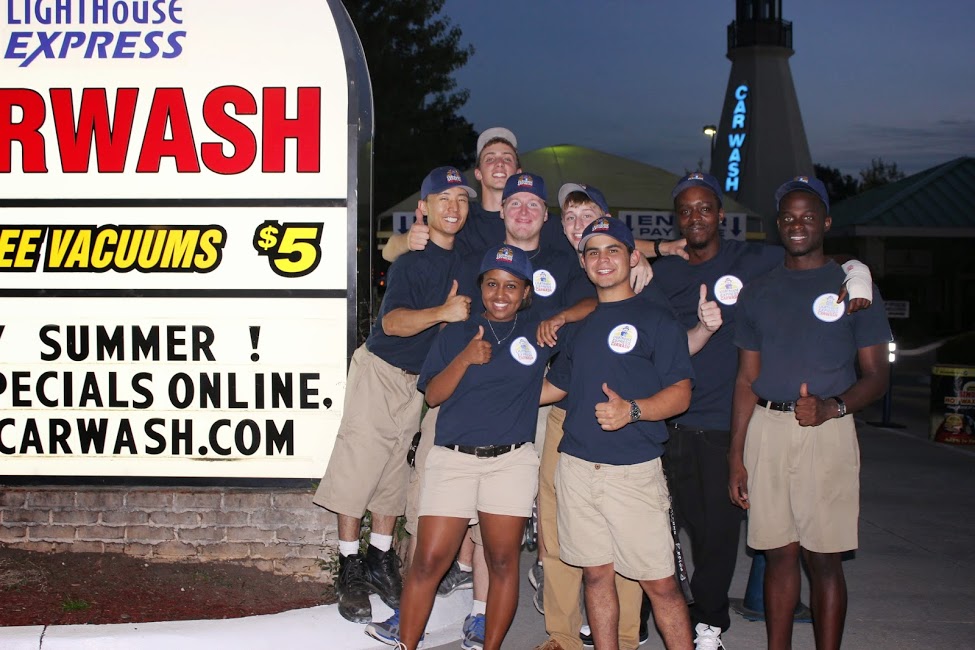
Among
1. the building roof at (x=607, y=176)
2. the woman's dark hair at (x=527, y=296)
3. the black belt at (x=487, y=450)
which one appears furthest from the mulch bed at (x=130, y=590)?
the building roof at (x=607, y=176)

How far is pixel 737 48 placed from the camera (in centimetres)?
3161

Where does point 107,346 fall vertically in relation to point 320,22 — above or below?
below

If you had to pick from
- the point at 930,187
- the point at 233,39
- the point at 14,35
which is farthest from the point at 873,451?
the point at 930,187

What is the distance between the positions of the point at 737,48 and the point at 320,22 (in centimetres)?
2828

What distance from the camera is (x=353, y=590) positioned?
5.41 meters

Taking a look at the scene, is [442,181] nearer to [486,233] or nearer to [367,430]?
[486,233]

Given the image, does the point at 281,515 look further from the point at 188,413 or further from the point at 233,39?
the point at 233,39

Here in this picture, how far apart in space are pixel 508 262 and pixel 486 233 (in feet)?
3.59

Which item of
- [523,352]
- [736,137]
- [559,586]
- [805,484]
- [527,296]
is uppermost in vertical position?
[736,137]

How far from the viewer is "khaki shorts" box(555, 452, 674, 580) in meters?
4.23

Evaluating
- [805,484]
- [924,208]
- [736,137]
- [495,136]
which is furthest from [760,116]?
[805,484]

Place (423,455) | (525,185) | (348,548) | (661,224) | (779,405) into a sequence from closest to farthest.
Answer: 1. (779,405)
2. (525,185)
3. (423,455)
4. (348,548)
5. (661,224)

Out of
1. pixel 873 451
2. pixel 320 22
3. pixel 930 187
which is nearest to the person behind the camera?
pixel 320 22

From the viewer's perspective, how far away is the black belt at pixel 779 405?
4402mm
